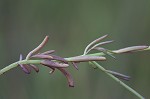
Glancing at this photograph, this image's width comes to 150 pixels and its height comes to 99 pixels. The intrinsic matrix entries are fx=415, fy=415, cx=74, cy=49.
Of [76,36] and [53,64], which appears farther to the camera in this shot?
[76,36]

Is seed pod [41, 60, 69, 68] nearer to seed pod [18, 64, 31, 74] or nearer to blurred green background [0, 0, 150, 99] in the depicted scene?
seed pod [18, 64, 31, 74]

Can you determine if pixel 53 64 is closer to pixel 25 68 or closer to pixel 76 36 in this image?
pixel 25 68

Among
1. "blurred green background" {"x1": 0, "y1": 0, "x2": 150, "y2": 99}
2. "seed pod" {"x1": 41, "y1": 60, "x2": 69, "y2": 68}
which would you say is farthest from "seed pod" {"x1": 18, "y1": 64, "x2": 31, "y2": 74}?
"blurred green background" {"x1": 0, "y1": 0, "x2": 150, "y2": 99}

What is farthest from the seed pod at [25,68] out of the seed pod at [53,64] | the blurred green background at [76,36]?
the blurred green background at [76,36]

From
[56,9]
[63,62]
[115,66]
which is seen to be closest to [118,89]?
[115,66]

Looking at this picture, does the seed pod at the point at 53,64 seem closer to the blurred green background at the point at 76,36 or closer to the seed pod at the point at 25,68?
the seed pod at the point at 25,68

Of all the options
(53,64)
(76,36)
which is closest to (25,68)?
(53,64)

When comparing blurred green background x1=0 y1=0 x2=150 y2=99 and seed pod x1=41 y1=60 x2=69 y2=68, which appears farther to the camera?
blurred green background x1=0 y1=0 x2=150 y2=99

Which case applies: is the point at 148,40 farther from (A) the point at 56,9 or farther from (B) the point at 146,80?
(A) the point at 56,9
